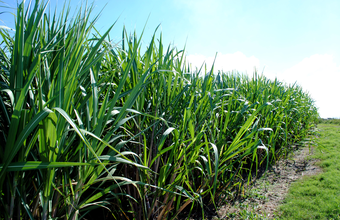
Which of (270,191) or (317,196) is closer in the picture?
(317,196)

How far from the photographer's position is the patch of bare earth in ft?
5.67

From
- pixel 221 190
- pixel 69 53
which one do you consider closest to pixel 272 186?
pixel 221 190

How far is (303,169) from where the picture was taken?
9.11ft

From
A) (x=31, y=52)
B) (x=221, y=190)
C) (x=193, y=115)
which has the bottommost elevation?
(x=221, y=190)

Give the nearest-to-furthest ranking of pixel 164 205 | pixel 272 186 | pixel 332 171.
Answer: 1. pixel 164 205
2. pixel 272 186
3. pixel 332 171

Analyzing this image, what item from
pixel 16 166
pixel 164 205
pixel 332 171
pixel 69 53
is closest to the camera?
pixel 16 166

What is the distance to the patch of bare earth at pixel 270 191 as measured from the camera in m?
1.73

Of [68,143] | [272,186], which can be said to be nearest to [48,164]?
[68,143]

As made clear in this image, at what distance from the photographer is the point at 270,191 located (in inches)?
85.6

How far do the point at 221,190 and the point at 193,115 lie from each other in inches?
32.9

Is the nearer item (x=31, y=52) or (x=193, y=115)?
(x=31, y=52)

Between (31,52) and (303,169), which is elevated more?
(31,52)

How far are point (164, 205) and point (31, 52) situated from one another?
1.10 metres

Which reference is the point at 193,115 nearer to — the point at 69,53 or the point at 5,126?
the point at 69,53
